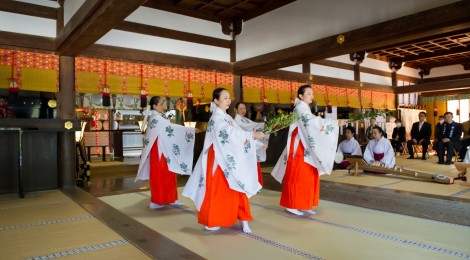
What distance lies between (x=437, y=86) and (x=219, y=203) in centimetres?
1175

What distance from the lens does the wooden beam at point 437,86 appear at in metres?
11.5

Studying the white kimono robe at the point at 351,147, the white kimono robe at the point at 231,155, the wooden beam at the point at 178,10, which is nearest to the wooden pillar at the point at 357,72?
the white kimono robe at the point at 351,147

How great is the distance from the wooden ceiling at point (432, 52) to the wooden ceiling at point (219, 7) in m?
4.81

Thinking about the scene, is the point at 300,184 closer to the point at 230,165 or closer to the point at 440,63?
the point at 230,165

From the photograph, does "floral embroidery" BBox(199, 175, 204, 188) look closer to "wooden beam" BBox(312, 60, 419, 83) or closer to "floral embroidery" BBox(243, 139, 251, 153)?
"floral embroidery" BBox(243, 139, 251, 153)

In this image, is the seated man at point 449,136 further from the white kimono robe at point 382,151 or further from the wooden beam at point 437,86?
the white kimono robe at point 382,151

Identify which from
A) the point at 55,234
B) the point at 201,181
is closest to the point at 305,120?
the point at 201,181

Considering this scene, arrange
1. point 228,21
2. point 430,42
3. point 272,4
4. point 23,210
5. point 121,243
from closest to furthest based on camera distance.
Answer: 1. point 121,243
2. point 23,210
3. point 272,4
4. point 228,21
5. point 430,42

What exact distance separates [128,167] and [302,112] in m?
6.07

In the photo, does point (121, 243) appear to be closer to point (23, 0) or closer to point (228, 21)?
point (23, 0)

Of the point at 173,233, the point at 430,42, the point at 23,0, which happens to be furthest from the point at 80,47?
the point at 430,42

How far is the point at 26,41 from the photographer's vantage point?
559 centimetres

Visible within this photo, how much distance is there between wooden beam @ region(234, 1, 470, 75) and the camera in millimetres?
4336

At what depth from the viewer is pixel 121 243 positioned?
298 centimetres
